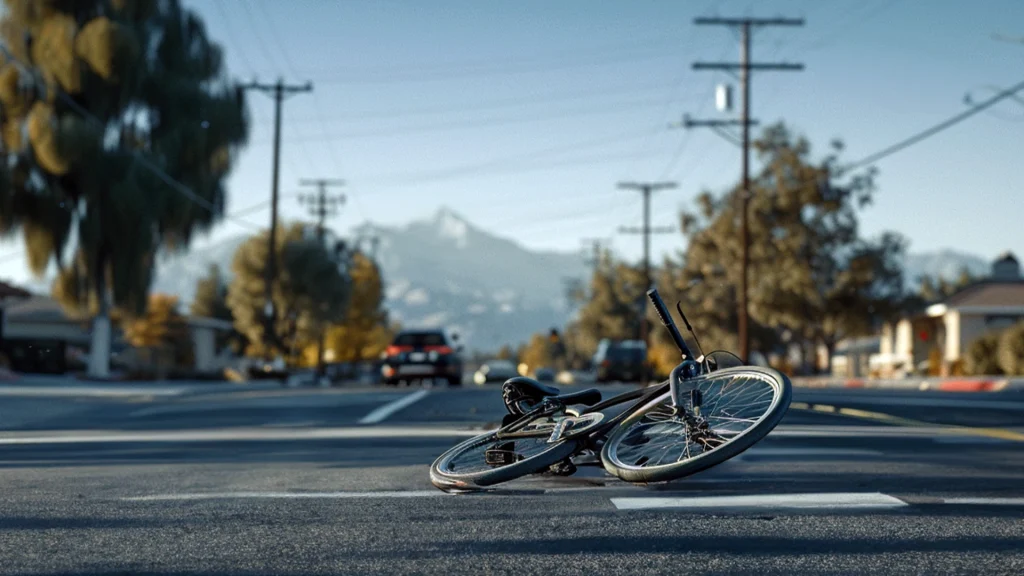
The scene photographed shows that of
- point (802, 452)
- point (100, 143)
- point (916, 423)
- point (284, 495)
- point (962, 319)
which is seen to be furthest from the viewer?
point (962, 319)

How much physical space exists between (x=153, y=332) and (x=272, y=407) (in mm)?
58828

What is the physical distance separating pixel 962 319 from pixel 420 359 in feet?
118

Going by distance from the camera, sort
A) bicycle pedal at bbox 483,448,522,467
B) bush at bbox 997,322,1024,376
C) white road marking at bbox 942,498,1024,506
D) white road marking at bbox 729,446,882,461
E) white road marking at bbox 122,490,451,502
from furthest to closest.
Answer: bush at bbox 997,322,1024,376
white road marking at bbox 729,446,882,461
bicycle pedal at bbox 483,448,522,467
white road marking at bbox 122,490,451,502
white road marking at bbox 942,498,1024,506

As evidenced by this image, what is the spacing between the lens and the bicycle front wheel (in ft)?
23.1

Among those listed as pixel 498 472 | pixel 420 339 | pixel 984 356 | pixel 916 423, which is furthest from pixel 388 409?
pixel 984 356

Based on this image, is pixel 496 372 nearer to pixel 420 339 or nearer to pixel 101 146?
pixel 420 339

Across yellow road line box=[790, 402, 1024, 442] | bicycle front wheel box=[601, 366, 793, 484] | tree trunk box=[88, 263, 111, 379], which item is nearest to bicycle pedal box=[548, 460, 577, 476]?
→ bicycle front wheel box=[601, 366, 793, 484]

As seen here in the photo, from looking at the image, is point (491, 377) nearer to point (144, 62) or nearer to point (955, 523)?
point (144, 62)

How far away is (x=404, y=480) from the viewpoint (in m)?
8.77

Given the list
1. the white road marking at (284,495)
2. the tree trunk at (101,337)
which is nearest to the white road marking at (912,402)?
the white road marking at (284,495)

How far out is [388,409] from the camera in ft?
66.1

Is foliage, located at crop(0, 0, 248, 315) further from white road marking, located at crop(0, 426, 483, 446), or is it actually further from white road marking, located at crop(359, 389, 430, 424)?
white road marking, located at crop(0, 426, 483, 446)

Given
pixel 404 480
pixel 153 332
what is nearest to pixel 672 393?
pixel 404 480

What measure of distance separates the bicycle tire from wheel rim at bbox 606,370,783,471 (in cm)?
29
